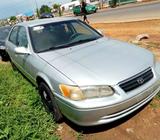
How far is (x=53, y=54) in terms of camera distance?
4.08 m

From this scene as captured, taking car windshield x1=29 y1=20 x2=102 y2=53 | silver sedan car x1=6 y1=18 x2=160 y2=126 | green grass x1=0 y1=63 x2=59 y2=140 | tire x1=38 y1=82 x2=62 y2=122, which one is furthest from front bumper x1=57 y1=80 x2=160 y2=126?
car windshield x1=29 y1=20 x2=102 y2=53

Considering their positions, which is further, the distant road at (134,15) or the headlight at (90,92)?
the distant road at (134,15)

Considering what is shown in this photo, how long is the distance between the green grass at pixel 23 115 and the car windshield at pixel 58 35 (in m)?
1.03

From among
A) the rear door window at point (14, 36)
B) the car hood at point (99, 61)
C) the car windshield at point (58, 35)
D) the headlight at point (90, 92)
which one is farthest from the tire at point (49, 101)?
the rear door window at point (14, 36)

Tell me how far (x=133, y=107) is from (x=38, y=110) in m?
1.72

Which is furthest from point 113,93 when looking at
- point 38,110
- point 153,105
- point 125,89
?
point 38,110

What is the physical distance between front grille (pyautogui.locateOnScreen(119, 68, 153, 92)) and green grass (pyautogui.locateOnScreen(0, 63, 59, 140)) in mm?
1260

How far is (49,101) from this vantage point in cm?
396

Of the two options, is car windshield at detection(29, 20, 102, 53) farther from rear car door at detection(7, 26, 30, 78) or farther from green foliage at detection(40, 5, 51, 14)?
green foliage at detection(40, 5, 51, 14)

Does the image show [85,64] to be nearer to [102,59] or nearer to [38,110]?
[102,59]

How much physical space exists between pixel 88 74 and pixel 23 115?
4.63 ft

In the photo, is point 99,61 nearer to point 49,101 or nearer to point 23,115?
point 49,101

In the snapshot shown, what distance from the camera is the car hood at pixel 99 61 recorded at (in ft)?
10.5

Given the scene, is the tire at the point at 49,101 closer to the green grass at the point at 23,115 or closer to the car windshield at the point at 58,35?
the green grass at the point at 23,115
